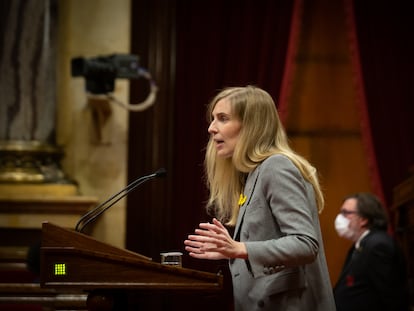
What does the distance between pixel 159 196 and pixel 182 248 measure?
0.44 meters

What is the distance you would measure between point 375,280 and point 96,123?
2.43 meters

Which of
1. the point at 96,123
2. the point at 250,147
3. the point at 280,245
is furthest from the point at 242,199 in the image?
the point at 96,123

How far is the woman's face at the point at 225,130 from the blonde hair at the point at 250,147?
2 centimetres

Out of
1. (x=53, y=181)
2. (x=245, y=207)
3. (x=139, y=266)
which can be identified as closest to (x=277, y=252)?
(x=245, y=207)

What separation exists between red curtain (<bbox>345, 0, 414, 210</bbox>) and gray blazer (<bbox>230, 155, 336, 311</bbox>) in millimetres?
3916

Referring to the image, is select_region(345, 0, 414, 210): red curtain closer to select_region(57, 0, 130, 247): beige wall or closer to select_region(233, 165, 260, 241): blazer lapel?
select_region(57, 0, 130, 247): beige wall

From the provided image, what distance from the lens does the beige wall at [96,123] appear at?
5891 millimetres

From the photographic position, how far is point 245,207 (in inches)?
99.0

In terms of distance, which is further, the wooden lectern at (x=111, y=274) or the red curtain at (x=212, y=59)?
the red curtain at (x=212, y=59)

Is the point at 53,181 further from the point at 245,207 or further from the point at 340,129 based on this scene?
the point at 245,207

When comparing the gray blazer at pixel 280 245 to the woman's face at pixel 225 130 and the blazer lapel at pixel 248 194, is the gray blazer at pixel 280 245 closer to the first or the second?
the blazer lapel at pixel 248 194

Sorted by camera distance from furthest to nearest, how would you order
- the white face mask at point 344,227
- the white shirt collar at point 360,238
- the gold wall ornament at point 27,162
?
the gold wall ornament at point 27,162, the white face mask at point 344,227, the white shirt collar at point 360,238

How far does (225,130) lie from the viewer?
2.59 meters

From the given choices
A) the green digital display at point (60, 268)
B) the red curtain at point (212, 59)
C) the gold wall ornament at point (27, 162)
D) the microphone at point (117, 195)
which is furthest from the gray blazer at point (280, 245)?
the red curtain at point (212, 59)
